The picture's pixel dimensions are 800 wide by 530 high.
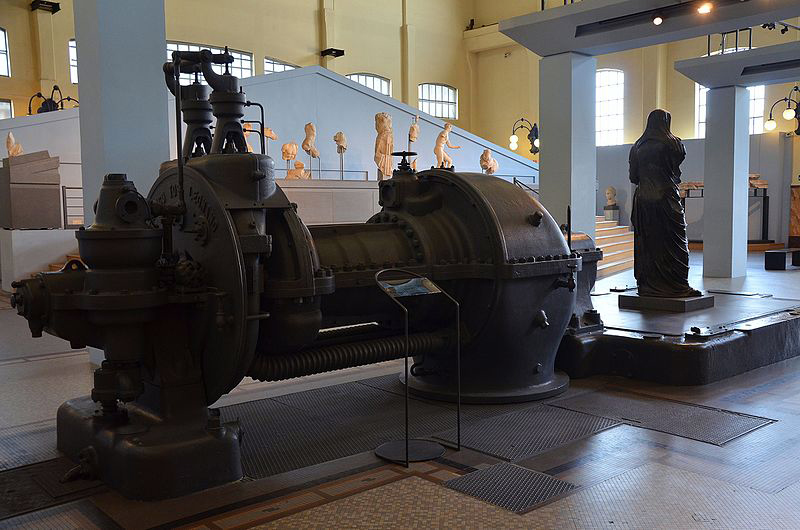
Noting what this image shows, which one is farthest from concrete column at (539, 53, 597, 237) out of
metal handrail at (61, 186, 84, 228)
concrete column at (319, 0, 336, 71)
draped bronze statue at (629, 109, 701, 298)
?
concrete column at (319, 0, 336, 71)

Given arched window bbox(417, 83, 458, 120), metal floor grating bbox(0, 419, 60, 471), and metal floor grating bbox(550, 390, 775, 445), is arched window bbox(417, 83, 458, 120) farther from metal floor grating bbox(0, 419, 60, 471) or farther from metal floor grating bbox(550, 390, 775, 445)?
metal floor grating bbox(0, 419, 60, 471)

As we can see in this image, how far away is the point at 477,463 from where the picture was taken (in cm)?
355

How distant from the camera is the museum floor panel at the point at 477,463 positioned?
9.67 feet

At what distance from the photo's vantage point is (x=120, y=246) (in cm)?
318

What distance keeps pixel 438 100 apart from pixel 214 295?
24.6 metres

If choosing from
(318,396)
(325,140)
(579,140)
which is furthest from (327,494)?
(325,140)

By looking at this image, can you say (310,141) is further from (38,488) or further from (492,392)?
(38,488)

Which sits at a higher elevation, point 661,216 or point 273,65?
point 273,65

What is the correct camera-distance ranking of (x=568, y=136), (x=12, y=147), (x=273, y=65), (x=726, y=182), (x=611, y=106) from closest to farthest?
(x=568, y=136)
(x=726, y=182)
(x=12, y=147)
(x=273, y=65)
(x=611, y=106)

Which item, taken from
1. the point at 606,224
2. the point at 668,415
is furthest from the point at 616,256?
the point at 668,415

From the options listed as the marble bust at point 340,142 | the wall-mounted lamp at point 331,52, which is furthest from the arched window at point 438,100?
the marble bust at point 340,142

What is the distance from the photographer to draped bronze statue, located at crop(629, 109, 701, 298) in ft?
21.6

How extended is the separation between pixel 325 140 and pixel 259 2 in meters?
6.51

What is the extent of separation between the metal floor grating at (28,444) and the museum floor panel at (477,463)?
0.04ft
